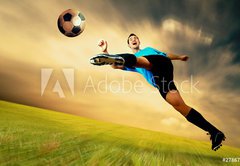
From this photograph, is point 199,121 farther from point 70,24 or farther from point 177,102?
point 70,24

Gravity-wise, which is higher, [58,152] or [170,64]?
[170,64]

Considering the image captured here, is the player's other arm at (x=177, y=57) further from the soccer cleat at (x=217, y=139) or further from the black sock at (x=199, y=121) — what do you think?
the soccer cleat at (x=217, y=139)

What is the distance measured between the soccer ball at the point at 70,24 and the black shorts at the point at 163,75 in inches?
104

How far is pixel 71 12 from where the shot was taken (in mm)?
6750

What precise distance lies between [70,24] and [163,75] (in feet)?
9.71

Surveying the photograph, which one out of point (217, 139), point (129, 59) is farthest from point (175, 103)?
point (129, 59)

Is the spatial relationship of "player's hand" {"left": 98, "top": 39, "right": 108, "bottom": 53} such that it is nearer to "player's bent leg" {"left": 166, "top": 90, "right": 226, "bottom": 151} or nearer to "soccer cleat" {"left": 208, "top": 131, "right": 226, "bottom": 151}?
"player's bent leg" {"left": 166, "top": 90, "right": 226, "bottom": 151}

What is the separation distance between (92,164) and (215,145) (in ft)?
9.27

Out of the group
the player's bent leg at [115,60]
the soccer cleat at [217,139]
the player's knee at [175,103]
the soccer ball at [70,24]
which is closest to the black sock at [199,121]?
the soccer cleat at [217,139]

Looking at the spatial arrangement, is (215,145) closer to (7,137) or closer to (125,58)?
(125,58)

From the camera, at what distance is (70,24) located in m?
6.60

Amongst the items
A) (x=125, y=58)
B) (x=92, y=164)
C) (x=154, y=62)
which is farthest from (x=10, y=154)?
→ (x=154, y=62)

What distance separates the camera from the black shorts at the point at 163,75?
190 inches

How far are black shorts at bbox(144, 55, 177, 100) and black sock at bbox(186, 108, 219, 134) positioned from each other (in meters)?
0.60
